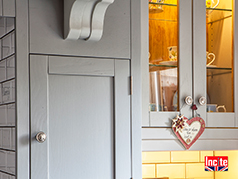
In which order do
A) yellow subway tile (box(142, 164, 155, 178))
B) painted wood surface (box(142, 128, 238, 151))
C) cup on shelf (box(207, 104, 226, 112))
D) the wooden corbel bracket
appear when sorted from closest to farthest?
the wooden corbel bracket → painted wood surface (box(142, 128, 238, 151)) → cup on shelf (box(207, 104, 226, 112)) → yellow subway tile (box(142, 164, 155, 178))

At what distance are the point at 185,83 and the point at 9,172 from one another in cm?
89

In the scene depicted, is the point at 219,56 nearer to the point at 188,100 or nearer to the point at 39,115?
the point at 188,100

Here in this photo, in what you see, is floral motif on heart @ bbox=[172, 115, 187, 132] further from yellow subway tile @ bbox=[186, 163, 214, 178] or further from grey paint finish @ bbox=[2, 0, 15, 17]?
grey paint finish @ bbox=[2, 0, 15, 17]

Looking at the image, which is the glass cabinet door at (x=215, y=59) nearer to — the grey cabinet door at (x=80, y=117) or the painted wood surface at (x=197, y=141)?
the painted wood surface at (x=197, y=141)

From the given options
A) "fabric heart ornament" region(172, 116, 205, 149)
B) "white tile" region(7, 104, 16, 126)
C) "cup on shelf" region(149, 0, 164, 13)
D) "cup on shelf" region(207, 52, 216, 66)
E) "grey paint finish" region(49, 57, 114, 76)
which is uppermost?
"cup on shelf" region(149, 0, 164, 13)

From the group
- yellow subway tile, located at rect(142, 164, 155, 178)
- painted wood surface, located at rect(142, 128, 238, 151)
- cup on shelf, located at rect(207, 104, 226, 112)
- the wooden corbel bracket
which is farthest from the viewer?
yellow subway tile, located at rect(142, 164, 155, 178)

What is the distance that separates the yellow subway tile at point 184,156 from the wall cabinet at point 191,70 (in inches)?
12.3

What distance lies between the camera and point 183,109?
1.71 metres

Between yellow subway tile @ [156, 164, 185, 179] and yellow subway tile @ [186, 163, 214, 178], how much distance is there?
37 millimetres

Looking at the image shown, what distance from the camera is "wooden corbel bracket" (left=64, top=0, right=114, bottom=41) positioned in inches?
51.8

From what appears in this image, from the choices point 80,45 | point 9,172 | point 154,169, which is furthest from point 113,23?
point 154,169

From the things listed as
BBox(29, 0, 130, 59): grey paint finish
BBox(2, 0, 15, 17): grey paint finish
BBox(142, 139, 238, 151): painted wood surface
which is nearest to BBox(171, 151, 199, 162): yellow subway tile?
BBox(142, 139, 238, 151): painted wood surface

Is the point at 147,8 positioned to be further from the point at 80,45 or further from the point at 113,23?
the point at 80,45

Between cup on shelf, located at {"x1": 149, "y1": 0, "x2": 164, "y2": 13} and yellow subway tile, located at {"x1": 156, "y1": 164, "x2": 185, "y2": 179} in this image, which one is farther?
yellow subway tile, located at {"x1": 156, "y1": 164, "x2": 185, "y2": 179}
